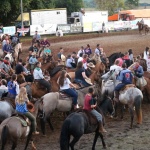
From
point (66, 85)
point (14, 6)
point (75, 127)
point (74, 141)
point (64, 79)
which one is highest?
point (14, 6)

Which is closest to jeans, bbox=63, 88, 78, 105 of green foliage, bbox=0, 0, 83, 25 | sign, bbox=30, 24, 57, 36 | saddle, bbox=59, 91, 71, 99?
saddle, bbox=59, 91, 71, 99

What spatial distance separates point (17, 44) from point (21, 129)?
Result: 16.4m

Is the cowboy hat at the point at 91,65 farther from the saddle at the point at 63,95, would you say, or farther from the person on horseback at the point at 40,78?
the saddle at the point at 63,95

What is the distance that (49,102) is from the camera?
13414 mm

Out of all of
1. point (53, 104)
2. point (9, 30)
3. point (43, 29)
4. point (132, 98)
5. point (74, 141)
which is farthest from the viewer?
point (43, 29)

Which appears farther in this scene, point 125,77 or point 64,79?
point 125,77

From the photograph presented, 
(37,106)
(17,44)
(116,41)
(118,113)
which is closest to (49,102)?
(37,106)

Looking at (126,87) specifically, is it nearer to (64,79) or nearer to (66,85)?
(66,85)

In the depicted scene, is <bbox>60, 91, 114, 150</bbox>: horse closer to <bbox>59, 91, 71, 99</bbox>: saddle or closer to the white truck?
<bbox>59, 91, 71, 99</bbox>: saddle

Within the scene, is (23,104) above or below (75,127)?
above

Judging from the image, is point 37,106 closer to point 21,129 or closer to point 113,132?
point 21,129

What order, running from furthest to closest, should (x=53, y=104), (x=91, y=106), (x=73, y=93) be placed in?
1. (x=73, y=93)
2. (x=53, y=104)
3. (x=91, y=106)

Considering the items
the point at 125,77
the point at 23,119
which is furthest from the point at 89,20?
the point at 23,119

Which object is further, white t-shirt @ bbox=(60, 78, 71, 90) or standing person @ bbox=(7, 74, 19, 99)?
white t-shirt @ bbox=(60, 78, 71, 90)
